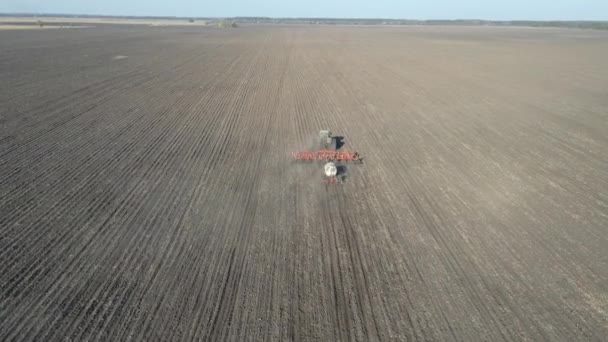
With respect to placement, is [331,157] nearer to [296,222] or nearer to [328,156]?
[328,156]

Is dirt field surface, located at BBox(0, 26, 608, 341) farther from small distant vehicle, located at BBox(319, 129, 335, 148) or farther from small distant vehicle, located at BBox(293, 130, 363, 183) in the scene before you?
small distant vehicle, located at BBox(319, 129, 335, 148)

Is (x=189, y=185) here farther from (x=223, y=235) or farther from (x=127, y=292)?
Answer: (x=127, y=292)

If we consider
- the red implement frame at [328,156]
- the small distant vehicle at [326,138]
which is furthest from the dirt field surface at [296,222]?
the small distant vehicle at [326,138]

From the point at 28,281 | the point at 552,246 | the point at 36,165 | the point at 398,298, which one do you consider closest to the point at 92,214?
the point at 28,281

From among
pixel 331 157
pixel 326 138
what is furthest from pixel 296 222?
pixel 326 138

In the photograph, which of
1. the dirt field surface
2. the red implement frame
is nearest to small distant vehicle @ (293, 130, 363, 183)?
the red implement frame

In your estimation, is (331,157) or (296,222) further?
(331,157)
